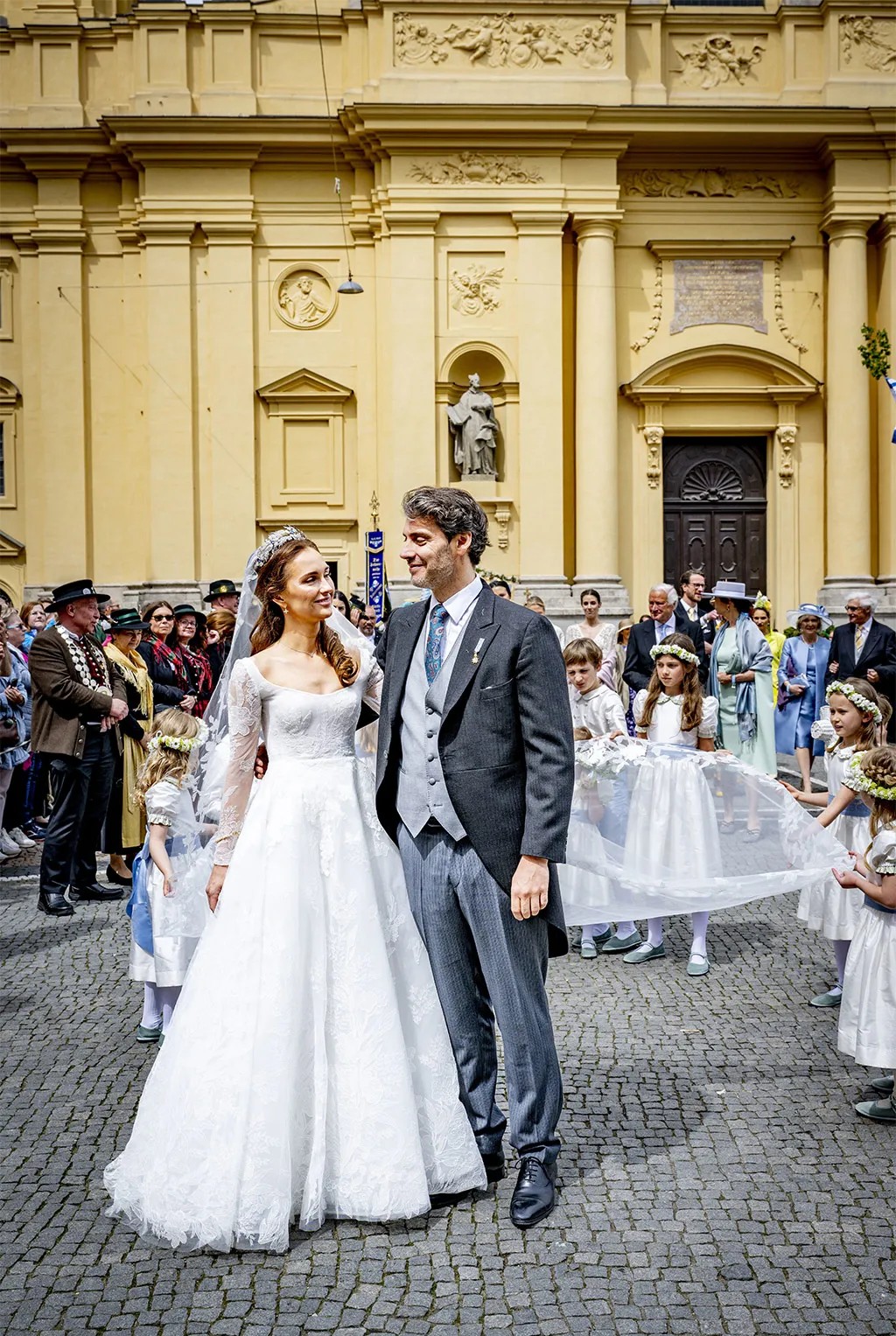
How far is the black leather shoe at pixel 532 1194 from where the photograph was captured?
4.32m

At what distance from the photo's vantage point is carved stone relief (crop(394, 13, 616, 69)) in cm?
2241

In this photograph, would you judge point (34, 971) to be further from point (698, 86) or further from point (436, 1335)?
point (698, 86)

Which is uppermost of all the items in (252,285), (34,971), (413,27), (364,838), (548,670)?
(413,27)

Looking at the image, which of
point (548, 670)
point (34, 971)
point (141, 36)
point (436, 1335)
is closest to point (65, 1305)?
point (436, 1335)

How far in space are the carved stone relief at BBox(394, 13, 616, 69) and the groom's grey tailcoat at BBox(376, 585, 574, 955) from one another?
20443mm

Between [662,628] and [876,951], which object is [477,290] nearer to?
[662,628]

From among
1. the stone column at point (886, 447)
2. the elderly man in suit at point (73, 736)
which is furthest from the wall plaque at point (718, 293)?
the elderly man in suit at point (73, 736)

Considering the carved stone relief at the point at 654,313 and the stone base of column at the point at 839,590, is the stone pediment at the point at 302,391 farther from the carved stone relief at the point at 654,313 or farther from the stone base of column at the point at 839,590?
the stone base of column at the point at 839,590

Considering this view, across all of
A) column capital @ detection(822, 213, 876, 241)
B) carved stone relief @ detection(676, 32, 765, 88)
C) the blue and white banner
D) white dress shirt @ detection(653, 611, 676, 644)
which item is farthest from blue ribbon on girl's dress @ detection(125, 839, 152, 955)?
carved stone relief @ detection(676, 32, 765, 88)

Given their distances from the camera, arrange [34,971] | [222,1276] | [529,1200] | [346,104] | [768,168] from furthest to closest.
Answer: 1. [768,168]
2. [346,104]
3. [34,971]
4. [529,1200]
5. [222,1276]

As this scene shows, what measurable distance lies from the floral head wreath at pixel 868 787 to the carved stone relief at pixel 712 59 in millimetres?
20782

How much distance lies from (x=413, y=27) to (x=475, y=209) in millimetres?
3073

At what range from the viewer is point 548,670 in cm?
441

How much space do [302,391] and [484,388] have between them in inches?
124
